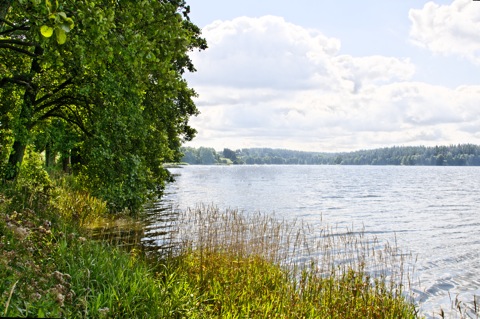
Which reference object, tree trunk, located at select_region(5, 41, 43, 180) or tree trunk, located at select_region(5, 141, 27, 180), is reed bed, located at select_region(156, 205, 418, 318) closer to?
tree trunk, located at select_region(5, 41, 43, 180)

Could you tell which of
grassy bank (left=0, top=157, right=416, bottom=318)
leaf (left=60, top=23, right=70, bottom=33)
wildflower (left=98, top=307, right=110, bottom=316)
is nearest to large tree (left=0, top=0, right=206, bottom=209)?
grassy bank (left=0, top=157, right=416, bottom=318)

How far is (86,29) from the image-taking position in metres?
7.95

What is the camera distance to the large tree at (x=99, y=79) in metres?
9.09

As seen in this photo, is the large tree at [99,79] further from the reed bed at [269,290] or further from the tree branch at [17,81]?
the reed bed at [269,290]

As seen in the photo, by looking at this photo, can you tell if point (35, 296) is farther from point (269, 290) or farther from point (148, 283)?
point (269, 290)

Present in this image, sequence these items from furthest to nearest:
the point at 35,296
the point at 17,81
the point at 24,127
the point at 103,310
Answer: the point at 24,127 < the point at 17,81 < the point at 103,310 < the point at 35,296

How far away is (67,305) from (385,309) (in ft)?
21.9

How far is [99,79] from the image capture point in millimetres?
13516

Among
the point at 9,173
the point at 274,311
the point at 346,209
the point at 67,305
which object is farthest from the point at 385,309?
the point at 346,209

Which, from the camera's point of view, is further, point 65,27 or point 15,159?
point 15,159

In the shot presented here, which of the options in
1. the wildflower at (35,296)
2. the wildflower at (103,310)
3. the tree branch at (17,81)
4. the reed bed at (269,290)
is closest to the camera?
the wildflower at (35,296)

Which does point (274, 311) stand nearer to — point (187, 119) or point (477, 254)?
point (477, 254)

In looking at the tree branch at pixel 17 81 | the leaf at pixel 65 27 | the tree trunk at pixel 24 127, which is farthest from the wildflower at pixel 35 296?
the tree branch at pixel 17 81

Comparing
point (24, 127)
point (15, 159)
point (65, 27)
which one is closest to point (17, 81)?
point (24, 127)
